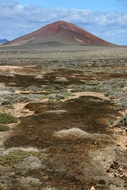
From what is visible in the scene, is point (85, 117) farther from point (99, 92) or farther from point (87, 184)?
point (99, 92)

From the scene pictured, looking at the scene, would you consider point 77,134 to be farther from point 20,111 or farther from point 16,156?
point 20,111

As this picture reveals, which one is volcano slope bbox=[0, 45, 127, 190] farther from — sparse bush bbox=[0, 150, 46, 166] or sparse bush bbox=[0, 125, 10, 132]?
sparse bush bbox=[0, 125, 10, 132]

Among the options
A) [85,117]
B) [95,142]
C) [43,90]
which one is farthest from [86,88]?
[95,142]

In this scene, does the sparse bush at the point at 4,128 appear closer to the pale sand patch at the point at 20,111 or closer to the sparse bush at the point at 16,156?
the sparse bush at the point at 16,156

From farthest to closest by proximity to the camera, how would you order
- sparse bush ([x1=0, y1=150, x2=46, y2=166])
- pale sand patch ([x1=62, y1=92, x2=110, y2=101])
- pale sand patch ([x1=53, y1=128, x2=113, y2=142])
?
pale sand patch ([x1=62, y1=92, x2=110, y2=101]), pale sand patch ([x1=53, y1=128, x2=113, y2=142]), sparse bush ([x1=0, y1=150, x2=46, y2=166])

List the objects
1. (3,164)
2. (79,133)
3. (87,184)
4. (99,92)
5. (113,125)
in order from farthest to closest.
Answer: (99,92) < (113,125) < (79,133) < (3,164) < (87,184)

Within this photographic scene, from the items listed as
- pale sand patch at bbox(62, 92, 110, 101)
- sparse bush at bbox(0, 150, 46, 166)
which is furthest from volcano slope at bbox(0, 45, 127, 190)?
pale sand patch at bbox(62, 92, 110, 101)

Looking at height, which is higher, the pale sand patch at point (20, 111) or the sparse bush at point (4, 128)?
the sparse bush at point (4, 128)

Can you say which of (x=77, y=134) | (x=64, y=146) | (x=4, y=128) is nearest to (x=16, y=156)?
A: (x=64, y=146)

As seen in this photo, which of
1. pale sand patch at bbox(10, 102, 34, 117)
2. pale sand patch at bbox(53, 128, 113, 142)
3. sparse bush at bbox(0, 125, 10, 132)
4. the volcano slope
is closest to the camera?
the volcano slope

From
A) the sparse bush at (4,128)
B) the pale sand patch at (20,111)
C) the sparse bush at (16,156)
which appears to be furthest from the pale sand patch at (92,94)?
the sparse bush at (16,156)

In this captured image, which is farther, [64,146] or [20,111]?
[20,111]

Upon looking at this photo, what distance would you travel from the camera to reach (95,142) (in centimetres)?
1554

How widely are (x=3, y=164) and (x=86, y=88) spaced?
79.8 ft
